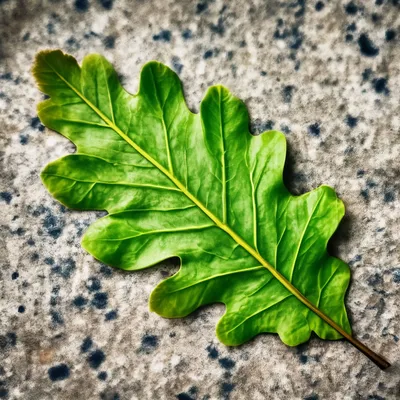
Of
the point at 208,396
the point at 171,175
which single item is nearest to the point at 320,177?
the point at 171,175

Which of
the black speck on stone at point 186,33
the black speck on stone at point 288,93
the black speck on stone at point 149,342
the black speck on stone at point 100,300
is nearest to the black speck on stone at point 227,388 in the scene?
the black speck on stone at point 149,342

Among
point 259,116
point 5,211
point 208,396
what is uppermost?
point 259,116

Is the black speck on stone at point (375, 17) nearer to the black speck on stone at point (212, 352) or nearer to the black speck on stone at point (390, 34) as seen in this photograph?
the black speck on stone at point (390, 34)

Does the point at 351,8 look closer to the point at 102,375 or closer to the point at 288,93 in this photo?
the point at 288,93

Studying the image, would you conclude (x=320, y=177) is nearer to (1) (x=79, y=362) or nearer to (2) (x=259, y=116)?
(2) (x=259, y=116)

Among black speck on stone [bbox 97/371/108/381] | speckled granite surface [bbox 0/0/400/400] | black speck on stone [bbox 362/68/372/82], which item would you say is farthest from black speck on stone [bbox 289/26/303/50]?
black speck on stone [bbox 97/371/108/381]

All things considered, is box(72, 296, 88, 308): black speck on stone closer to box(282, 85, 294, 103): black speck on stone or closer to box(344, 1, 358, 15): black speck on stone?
box(282, 85, 294, 103): black speck on stone
